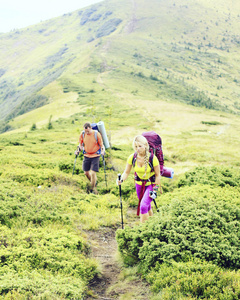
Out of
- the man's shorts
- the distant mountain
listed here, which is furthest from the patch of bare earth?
the distant mountain

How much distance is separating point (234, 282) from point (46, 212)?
4.62 metres

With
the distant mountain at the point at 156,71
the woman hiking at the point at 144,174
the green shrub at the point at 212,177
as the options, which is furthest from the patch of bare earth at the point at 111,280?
the distant mountain at the point at 156,71

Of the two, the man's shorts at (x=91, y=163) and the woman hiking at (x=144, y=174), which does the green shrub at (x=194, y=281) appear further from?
the man's shorts at (x=91, y=163)

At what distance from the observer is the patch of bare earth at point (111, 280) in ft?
15.5

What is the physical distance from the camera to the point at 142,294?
4.66 m

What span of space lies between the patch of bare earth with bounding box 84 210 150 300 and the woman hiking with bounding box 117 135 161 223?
3.74 feet

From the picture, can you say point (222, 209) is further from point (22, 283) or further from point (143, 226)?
point (22, 283)

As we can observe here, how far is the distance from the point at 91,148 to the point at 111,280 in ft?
18.2

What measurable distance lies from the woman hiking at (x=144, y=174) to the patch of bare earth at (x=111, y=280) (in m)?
1.14

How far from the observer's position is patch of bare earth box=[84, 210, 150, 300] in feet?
15.5

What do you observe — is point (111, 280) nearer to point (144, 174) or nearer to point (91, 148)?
point (144, 174)

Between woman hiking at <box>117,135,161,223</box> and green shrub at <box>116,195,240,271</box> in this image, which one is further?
woman hiking at <box>117,135,161,223</box>

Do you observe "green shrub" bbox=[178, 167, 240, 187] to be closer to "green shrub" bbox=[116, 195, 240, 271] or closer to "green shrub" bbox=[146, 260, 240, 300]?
"green shrub" bbox=[116, 195, 240, 271]

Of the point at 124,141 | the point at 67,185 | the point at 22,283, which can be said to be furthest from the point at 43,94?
the point at 22,283
